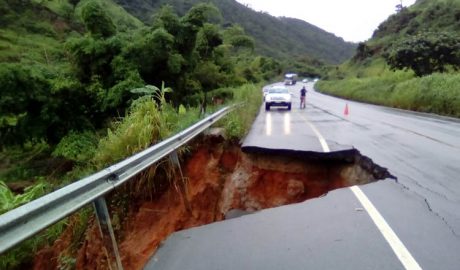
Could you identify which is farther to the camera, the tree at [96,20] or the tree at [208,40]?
the tree at [208,40]

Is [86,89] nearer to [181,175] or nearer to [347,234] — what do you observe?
[181,175]

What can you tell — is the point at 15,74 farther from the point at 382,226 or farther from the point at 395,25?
the point at 395,25

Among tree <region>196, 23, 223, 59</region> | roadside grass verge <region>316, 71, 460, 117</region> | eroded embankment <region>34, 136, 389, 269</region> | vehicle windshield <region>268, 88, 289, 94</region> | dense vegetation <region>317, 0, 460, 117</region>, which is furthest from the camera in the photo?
tree <region>196, 23, 223, 59</region>

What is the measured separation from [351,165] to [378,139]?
151 inches

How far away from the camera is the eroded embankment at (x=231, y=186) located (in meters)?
6.93

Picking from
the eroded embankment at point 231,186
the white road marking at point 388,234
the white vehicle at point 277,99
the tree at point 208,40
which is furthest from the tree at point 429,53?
the white road marking at point 388,234

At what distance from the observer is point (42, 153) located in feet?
73.5

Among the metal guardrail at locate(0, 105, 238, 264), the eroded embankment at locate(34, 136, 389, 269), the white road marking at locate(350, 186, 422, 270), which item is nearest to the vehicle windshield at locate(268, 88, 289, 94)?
the eroded embankment at locate(34, 136, 389, 269)

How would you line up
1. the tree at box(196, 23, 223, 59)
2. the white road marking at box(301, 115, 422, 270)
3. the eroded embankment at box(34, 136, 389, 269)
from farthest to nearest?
the tree at box(196, 23, 223, 59) → the eroded embankment at box(34, 136, 389, 269) → the white road marking at box(301, 115, 422, 270)

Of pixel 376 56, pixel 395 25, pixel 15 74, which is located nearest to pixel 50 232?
pixel 15 74

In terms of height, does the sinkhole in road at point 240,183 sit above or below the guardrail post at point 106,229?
below

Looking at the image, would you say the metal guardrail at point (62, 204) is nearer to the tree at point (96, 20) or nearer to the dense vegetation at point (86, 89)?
the dense vegetation at point (86, 89)

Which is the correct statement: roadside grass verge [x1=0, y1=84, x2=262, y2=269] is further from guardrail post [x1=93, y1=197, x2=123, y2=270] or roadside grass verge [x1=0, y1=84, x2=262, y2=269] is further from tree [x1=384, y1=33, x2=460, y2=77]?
tree [x1=384, y1=33, x2=460, y2=77]

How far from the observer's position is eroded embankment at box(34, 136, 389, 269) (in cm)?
693
